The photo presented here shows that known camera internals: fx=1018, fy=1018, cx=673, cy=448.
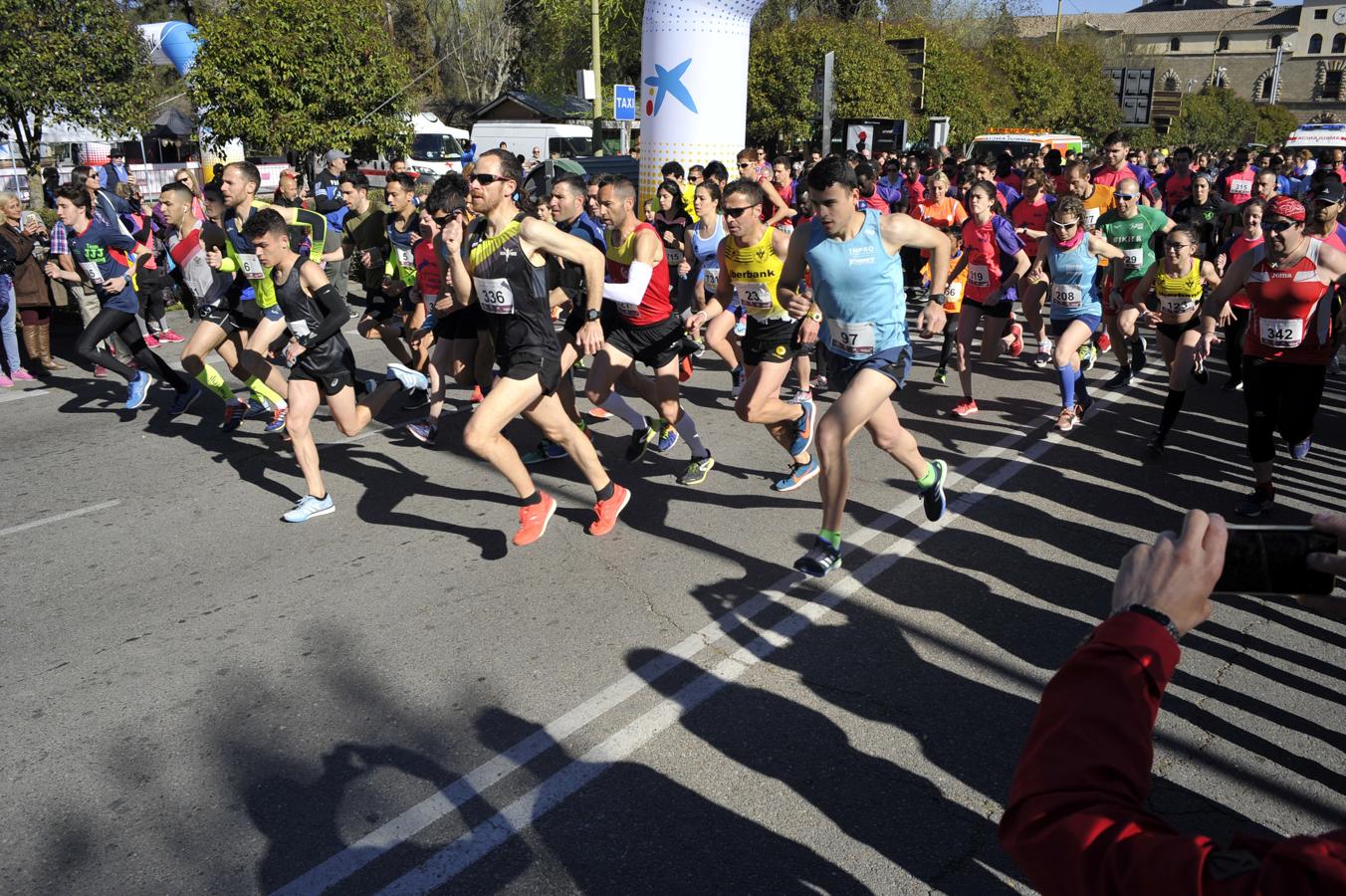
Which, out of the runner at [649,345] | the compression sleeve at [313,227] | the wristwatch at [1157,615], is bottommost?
the runner at [649,345]

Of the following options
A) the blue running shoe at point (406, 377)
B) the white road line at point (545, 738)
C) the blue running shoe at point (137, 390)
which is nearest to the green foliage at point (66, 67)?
the blue running shoe at point (137, 390)

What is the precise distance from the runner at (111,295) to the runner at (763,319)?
507 centimetres

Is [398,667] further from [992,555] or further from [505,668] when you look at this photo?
[992,555]

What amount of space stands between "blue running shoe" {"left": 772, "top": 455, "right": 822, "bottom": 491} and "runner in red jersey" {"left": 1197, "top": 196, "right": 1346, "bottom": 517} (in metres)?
2.63

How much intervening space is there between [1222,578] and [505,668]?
339cm

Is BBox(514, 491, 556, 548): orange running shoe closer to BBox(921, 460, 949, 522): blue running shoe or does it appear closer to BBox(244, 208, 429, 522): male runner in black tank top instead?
BBox(244, 208, 429, 522): male runner in black tank top

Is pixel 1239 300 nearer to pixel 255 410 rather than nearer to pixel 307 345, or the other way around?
pixel 307 345

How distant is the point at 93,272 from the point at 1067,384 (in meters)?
8.43

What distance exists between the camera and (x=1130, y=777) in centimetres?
131

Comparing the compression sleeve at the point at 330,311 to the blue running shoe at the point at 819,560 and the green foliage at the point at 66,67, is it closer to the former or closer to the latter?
the blue running shoe at the point at 819,560

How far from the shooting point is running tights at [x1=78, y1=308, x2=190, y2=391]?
29.1 ft

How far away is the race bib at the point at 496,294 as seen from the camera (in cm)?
548

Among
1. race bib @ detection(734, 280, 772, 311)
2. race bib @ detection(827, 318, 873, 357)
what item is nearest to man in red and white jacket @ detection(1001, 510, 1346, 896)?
race bib @ detection(827, 318, 873, 357)

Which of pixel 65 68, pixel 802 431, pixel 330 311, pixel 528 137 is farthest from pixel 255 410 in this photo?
pixel 528 137
